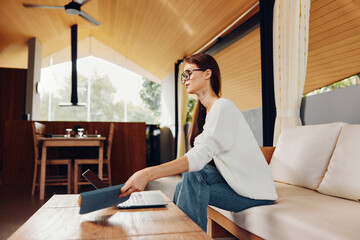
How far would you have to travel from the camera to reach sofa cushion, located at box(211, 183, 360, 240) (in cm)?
100

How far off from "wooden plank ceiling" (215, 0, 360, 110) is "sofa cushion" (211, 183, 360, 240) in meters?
2.95

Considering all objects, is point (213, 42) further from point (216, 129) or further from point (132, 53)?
point (216, 129)

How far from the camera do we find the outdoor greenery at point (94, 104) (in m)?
8.61

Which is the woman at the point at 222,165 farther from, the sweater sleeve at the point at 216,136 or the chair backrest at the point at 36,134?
the chair backrest at the point at 36,134

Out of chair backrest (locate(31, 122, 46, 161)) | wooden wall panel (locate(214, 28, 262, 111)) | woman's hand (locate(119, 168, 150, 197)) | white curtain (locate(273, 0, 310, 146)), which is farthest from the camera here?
wooden wall panel (locate(214, 28, 262, 111))

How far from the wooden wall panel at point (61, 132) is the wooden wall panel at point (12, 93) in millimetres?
2051

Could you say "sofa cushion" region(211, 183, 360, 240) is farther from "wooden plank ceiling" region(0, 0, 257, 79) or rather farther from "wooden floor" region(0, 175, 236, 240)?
"wooden plank ceiling" region(0, 0, 257, 79)

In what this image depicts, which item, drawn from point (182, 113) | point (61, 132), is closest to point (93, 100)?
point (182, 113)

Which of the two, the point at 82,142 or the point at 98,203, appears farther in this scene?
the point at 82,142

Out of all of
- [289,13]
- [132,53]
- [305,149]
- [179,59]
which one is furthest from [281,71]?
[132,53]

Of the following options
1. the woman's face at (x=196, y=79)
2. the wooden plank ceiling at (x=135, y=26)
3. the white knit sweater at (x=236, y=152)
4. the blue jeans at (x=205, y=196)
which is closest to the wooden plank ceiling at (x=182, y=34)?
the wooden plank ceiling at (x=135, y=26)

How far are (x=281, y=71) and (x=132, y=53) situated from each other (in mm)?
6135

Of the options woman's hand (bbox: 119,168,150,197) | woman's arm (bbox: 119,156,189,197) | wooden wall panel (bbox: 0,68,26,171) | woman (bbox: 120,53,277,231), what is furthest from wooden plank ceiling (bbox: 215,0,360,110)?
wooden wall panel (bbox: 0,68,26,171)

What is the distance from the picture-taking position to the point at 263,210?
1291mm
